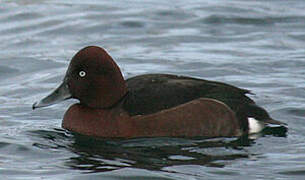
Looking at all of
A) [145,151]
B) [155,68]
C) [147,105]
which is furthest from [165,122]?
[155,68]

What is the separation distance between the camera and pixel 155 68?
12023mm

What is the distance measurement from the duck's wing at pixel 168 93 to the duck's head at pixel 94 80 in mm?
150

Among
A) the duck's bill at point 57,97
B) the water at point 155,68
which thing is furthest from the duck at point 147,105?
the water at point 155,68

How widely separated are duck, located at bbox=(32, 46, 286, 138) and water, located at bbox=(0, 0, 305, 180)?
4.5 inches

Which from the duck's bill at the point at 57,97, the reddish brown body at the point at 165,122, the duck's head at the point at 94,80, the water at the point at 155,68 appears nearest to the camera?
the water at the point at 155,68

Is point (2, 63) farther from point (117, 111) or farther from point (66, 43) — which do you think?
point (117, 111)

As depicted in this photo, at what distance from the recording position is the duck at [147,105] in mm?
8625

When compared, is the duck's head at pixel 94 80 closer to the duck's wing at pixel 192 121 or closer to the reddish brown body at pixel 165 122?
the reddish brown body at pixel 165 122

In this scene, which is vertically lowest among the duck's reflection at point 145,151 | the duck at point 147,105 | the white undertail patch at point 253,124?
the duck's reflection at point 145,151

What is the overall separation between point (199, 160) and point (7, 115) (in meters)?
2.62

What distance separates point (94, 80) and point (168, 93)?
0.69 m

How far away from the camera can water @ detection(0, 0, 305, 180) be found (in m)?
7.90

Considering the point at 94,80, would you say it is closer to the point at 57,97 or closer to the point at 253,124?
the point at 57,97

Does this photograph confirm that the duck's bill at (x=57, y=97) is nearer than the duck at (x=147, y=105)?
No
